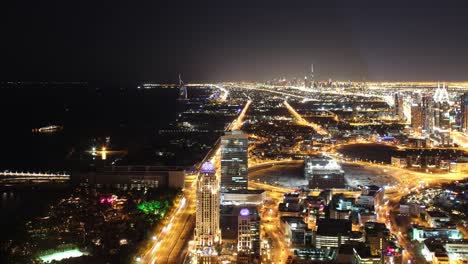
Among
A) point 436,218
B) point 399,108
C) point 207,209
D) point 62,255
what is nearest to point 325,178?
point 436,218

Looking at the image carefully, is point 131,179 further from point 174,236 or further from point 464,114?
point 464,114

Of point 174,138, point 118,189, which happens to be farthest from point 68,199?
point 174,138

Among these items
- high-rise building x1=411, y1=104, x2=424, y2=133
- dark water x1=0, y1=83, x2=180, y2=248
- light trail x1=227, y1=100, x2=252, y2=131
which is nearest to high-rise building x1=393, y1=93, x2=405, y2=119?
high-rise building x1=411, y1=104, x2=424, y2=133

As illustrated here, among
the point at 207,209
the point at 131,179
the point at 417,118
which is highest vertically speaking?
the point at 417,118

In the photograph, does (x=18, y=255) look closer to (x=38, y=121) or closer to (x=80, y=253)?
(x=80, y=253)

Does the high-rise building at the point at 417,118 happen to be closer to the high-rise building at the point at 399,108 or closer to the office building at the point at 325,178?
the high-rise building at the point at 399,108
